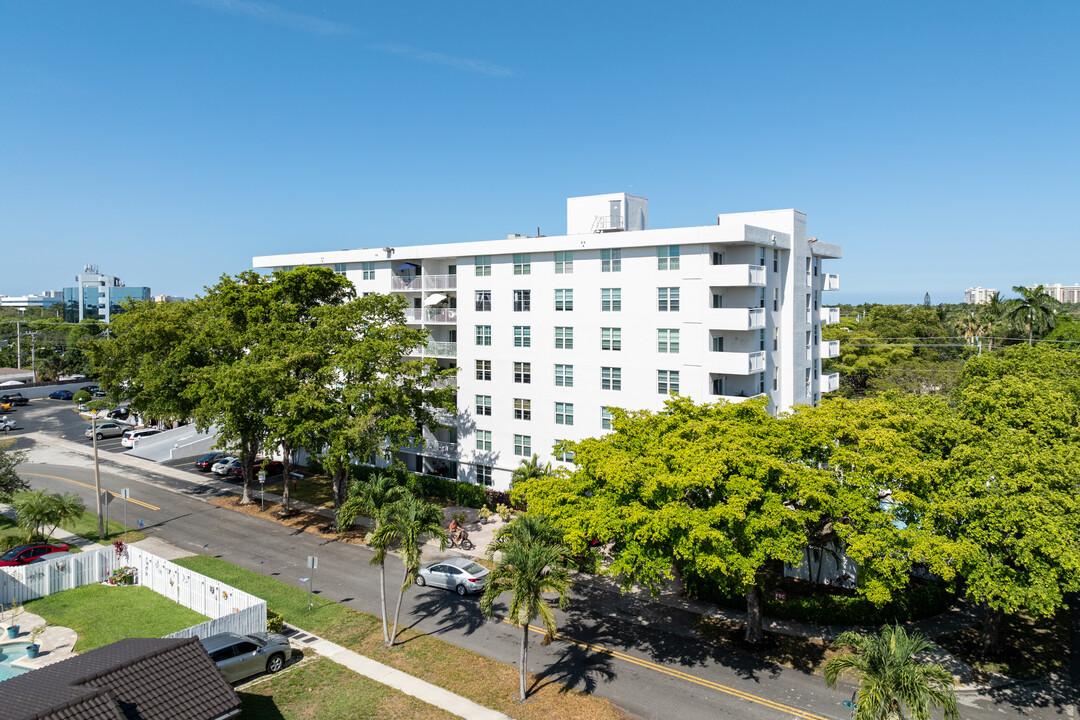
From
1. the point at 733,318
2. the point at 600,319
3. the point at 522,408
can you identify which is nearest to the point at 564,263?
the point at 600,319

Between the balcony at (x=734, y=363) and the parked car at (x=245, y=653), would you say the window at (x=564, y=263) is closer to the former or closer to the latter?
the balcony at (x=734, y=363)

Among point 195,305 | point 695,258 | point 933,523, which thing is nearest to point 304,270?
point 195,305

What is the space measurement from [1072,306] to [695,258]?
6192 inches

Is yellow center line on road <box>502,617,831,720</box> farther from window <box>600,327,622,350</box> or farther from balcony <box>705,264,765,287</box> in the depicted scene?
balcony <box>705,264,765,287</box>

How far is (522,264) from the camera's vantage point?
43719 mm

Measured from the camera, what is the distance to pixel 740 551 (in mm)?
22062

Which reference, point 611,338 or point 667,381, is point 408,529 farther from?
point 611,338

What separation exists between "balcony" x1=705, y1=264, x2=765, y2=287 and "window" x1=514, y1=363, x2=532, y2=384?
13388 mm

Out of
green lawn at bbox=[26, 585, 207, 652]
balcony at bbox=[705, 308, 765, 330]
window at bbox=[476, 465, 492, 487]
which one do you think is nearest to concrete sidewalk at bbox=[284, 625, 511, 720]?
green lawn at bbox=[26, 585, 207, 652]

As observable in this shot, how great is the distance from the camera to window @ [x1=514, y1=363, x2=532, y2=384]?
43812mm

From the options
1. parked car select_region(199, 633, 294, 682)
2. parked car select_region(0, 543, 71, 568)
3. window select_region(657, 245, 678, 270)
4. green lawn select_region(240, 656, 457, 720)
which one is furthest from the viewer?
window select_region(657, 245, 678, 270)

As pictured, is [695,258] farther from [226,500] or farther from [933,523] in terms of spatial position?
[226,500]

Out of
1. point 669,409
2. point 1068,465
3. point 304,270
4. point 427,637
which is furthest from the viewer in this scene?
point 304,270

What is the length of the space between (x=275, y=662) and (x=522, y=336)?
25273 mm
